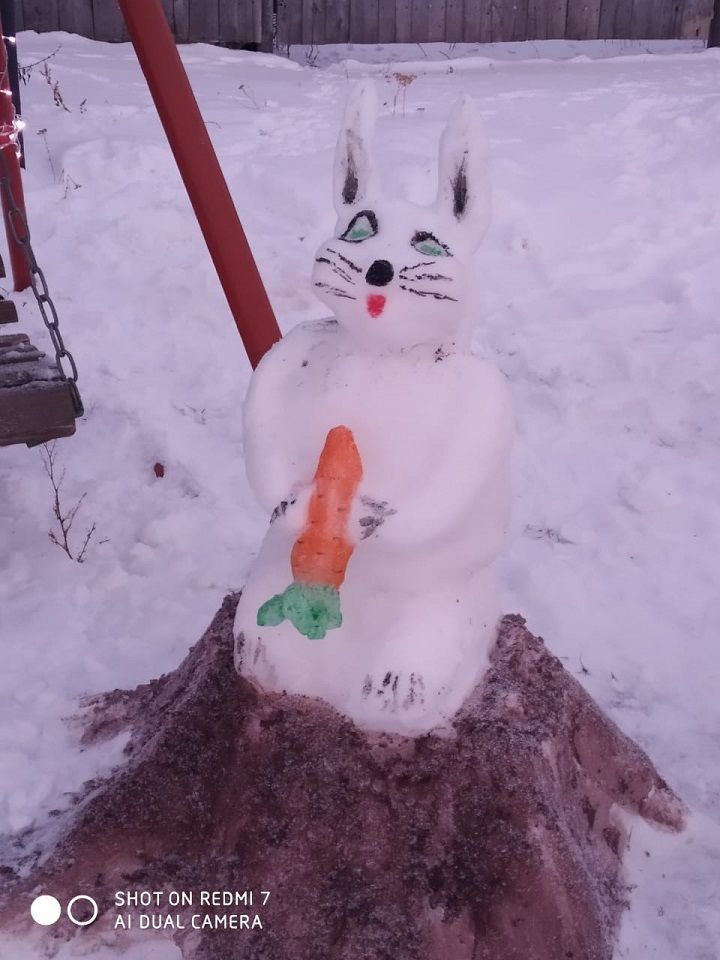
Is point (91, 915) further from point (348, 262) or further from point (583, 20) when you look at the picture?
point (583, 20)

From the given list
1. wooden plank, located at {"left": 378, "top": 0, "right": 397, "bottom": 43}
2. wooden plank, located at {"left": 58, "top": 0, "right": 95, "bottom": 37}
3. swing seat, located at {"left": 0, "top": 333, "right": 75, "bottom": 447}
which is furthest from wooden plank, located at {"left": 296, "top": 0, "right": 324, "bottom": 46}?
swing seat, located at {"left": 0, "top": 333, "right": 75, "bottom": 447}

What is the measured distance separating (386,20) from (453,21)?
60 cm

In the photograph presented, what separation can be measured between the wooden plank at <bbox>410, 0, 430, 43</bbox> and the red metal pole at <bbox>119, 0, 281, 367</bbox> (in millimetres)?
6520

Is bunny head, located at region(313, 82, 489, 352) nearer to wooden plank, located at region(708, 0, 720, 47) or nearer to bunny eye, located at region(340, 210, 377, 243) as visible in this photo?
bunny eye, located at region(340, 210, 377, 243)

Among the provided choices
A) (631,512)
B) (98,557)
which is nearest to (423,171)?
(631,512)

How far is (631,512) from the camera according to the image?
134 inches

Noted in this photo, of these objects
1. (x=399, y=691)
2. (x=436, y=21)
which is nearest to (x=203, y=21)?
(x=436, y=21)

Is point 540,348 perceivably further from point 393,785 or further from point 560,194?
point 393,785

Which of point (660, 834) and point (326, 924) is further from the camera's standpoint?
point (660, 834)

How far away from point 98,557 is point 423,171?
258 cm

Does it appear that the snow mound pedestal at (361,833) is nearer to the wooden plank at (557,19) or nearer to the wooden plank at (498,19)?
the wooden plank at (498,19)

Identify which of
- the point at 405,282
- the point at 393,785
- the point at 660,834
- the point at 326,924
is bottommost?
the point at 660,834

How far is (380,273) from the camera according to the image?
1.65 metres

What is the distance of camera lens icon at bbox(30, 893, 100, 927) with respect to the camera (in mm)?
1840
